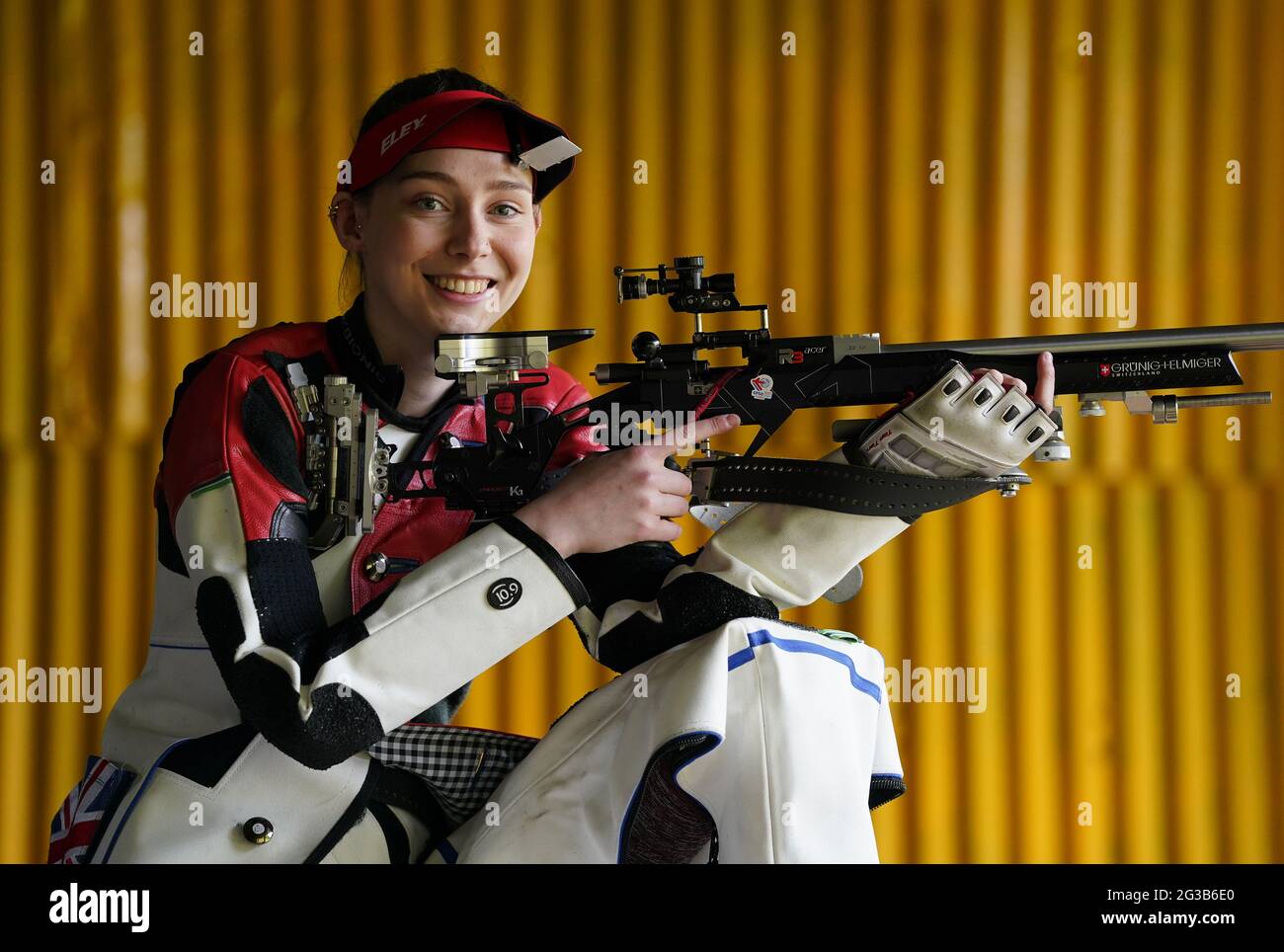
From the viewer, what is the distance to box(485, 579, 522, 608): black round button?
5.61 feet

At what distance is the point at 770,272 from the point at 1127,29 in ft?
3.63

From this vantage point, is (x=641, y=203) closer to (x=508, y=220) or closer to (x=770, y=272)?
(x=770, y=272)

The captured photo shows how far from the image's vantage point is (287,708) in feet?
5.37

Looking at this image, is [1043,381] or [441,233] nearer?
[1043,381]

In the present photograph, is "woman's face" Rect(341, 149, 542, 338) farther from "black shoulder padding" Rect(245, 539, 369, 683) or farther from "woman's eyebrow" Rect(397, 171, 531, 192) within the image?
"black shoulder padding" Rect(245, 539, 369, 683)

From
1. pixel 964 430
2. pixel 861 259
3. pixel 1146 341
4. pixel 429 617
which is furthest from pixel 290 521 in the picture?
pixel 861 259

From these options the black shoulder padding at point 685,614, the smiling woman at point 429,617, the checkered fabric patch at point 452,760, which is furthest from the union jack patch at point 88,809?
the black shoulder padding at point 685,614

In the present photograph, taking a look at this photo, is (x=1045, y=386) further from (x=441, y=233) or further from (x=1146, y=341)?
(x=441, y=233)

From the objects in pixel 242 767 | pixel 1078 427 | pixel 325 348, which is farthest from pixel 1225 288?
pixel 242 767

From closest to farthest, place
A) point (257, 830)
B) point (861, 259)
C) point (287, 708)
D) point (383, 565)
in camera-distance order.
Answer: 1. point (287, 708)
2. point (257, 830)
3. point (383, 565)
4. point (861, 259)

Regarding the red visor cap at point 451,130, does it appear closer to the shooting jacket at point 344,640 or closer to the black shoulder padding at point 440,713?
the shooting jacket at point 344,640

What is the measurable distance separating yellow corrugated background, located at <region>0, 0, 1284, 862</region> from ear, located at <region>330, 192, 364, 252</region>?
1.15m

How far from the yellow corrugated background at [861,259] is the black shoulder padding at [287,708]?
162 centimetres

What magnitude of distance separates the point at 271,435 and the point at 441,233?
41 centimetres
